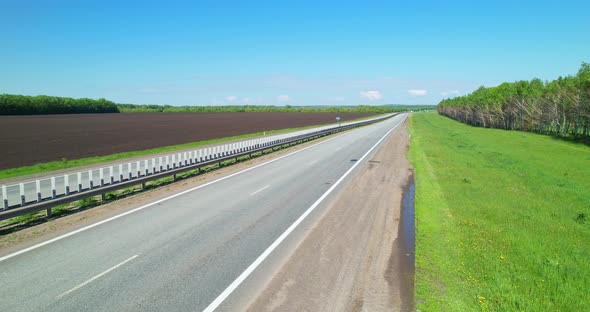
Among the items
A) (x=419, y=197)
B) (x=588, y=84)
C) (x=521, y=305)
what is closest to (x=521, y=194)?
(x=419, y=197)

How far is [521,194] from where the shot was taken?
16.8 m

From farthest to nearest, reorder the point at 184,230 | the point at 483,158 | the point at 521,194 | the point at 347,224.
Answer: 1. the point at 483,158
2. the point at 521,194
3. the point at 347,224
4. the point at 184,230

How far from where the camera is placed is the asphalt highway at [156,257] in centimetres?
677

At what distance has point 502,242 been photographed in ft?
34.1

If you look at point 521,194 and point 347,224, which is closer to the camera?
point 347,224

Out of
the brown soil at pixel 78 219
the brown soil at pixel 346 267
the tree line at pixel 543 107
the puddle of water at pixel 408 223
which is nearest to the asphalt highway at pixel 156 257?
the brown soil at pixel 78 219

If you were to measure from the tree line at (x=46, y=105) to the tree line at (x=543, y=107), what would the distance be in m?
133

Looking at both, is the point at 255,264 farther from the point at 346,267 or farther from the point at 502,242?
the point at 502,242

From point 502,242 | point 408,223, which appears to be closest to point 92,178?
point 408,223

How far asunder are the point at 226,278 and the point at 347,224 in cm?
505

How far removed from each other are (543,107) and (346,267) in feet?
196

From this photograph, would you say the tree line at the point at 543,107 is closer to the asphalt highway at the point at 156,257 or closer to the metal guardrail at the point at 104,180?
A: the metal guardrail at the point at 104,180

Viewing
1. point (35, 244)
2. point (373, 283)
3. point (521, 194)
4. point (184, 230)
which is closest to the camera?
point (373, 283)

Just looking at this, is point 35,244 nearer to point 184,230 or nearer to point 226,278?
point 184,230
